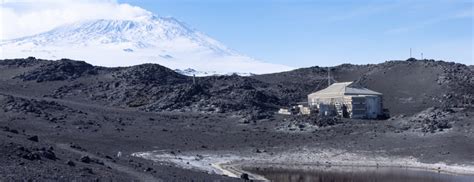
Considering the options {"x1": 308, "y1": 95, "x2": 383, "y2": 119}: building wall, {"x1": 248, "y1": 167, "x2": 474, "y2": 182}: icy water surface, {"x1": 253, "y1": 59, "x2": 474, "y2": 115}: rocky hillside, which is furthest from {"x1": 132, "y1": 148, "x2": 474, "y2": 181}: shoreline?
{"x1": 253, "y1": 59, "x2": 474, "y2": 115}: rocky hillside

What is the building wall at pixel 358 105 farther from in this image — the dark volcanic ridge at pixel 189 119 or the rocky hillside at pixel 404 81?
the rocky hillside at pixel 404 81

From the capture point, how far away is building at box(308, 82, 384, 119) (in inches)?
3044

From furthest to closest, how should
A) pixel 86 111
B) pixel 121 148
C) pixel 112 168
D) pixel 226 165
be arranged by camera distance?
1. pixel 86 111
2. pixel 121 148
3. pixel 226 165
4. pixel 112 168

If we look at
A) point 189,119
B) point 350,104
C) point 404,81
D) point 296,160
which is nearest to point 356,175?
point 296,160

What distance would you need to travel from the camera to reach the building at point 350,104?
3044 inches

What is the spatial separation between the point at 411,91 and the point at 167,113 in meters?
33.1

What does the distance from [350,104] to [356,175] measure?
31314 millimetres

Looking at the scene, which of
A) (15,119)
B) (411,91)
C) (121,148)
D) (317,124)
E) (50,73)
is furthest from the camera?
(50,73)

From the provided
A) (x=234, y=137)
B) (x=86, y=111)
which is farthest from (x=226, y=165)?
(x=86, y=111)

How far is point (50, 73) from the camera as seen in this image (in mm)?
105938

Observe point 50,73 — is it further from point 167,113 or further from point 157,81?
point 167,113

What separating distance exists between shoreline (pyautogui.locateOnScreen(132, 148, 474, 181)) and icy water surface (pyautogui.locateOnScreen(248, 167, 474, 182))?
1520 mm

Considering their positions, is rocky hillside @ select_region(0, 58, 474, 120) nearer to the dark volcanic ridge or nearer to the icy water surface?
the dark volcanic ridge

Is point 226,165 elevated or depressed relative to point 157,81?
depressed
